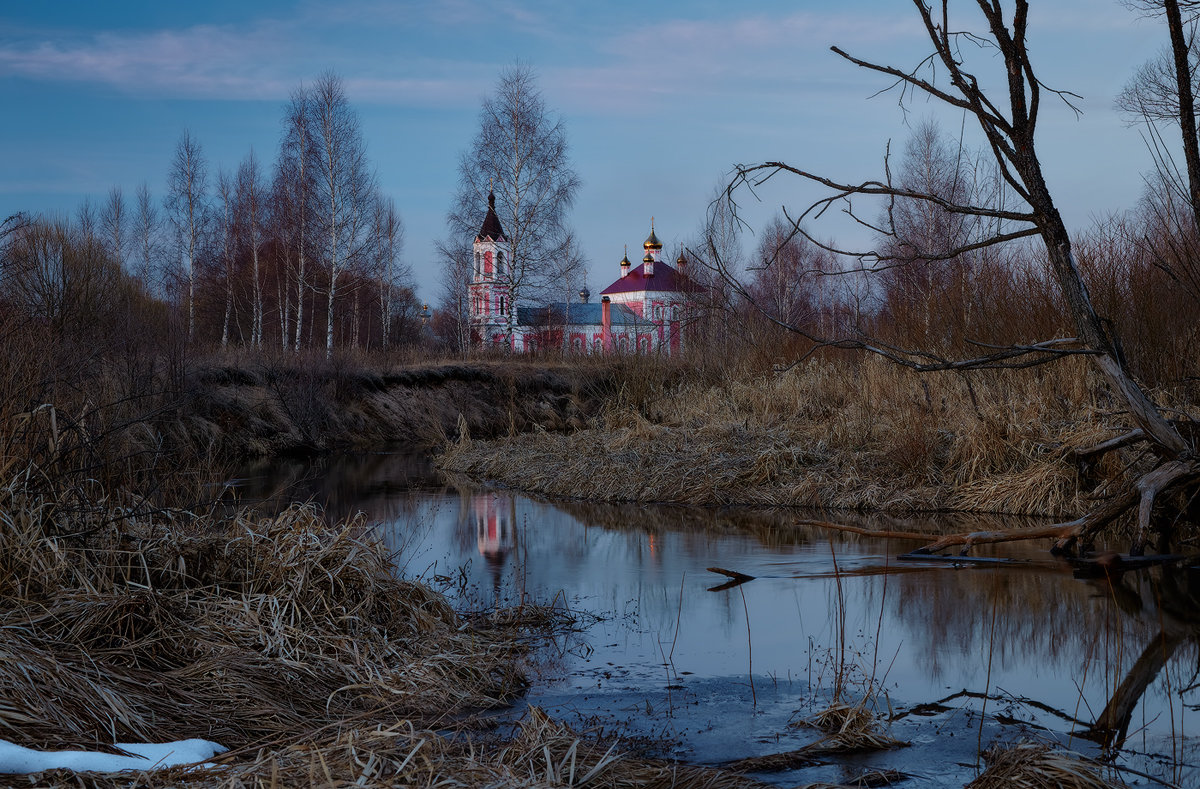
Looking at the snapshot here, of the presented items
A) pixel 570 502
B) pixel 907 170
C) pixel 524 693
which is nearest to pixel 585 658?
→ pixel 524 693

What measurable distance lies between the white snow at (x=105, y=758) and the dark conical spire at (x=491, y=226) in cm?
2833

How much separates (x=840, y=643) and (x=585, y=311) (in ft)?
219

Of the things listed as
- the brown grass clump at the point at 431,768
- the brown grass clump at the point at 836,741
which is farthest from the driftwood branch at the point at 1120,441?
the brown grass clump at the point at 431,768

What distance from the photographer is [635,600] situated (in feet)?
23.3

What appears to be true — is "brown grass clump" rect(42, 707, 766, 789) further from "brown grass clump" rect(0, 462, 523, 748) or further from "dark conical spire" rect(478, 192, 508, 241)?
"dark conical spire" rect(478, 192, 508, 241)

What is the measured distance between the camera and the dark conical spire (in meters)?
30.9

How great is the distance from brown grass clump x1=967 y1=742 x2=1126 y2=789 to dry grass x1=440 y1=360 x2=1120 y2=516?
6.68 metres

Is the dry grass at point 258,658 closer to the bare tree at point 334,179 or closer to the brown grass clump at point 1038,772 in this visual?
the brown grass clump at point 1038,772

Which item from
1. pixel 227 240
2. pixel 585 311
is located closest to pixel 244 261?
pixel 227 240

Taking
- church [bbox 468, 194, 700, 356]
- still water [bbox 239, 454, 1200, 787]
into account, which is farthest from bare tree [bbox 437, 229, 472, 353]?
still water [bbox 239, 454, 1200, 787]

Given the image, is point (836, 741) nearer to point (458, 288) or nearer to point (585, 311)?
point (458, 288)

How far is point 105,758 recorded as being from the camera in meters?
3.16

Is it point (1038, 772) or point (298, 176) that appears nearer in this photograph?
point (1038, 772)

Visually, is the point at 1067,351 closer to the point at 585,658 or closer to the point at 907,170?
the point at 585,658
